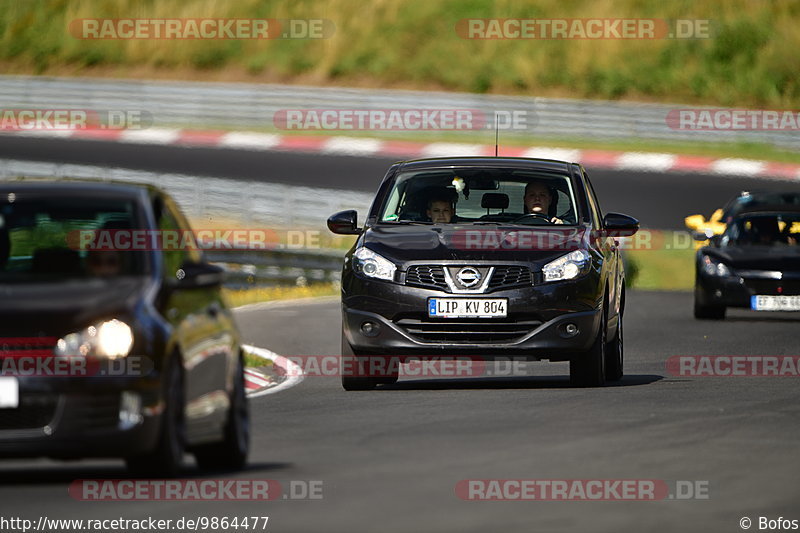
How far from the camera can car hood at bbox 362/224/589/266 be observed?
14008 millimetres

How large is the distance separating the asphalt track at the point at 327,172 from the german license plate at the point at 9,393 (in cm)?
2359

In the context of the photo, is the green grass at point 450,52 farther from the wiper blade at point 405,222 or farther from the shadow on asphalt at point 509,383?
the wiper blade at point 405,222

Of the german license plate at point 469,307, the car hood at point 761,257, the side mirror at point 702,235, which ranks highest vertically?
the german license plate at point 469,307

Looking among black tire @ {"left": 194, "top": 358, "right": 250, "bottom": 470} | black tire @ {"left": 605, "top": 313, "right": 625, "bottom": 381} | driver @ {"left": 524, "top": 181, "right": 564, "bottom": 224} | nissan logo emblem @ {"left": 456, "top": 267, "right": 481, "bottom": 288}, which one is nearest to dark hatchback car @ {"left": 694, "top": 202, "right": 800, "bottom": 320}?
black tire @ {"left": 605, "top": 313, "right": 625, "bottom": 381}

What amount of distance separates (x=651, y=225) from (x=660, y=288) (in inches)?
126

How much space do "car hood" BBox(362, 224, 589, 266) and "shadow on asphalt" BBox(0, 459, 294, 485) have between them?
4413 mm

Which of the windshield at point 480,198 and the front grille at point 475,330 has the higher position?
the windshield at point 480,198

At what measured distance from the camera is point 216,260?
26.6 meters

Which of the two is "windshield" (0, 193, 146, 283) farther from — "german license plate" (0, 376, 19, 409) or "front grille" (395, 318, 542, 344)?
"front grille" (395, 318, 542, 344)

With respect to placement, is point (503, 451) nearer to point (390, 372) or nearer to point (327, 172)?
point (390, 372)

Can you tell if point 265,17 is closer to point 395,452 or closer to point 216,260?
point 216,260

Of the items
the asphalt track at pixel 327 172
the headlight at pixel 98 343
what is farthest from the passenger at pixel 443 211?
the asphalt track at pixel 327 172

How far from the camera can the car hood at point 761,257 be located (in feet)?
72.0

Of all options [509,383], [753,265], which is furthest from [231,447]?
[753,265]
